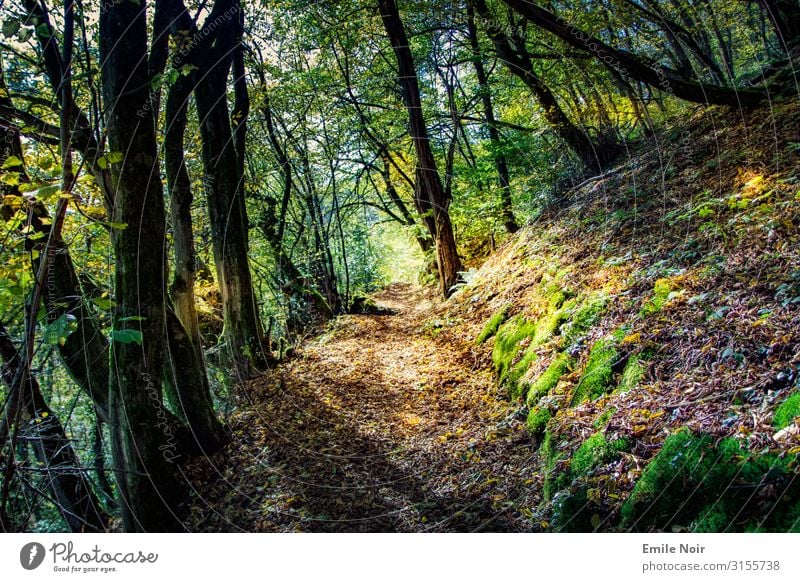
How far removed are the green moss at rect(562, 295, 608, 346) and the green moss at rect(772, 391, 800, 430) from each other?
204cm

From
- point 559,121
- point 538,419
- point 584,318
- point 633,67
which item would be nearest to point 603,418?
point 538,419

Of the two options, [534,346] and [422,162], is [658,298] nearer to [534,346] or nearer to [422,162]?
[534,346]

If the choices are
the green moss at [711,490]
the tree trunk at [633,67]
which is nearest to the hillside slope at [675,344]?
the green moss at [711,490]

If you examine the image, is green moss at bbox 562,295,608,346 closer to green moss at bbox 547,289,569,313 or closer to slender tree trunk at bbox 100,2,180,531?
green moss at bbox 547,289,569,313

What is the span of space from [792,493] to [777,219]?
2.74 metres

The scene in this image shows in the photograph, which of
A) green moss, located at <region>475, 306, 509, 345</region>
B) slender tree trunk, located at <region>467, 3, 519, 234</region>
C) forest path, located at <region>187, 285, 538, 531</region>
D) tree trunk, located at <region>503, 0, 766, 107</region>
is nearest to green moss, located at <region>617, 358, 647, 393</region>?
forest path, located at <region>187, 285, 538, 531</region>

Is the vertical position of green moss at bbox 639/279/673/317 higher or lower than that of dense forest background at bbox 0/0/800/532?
lower

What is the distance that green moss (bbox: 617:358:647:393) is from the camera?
336 cm

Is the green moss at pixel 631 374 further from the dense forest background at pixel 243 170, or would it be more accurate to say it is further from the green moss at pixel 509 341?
the green moss at pixel 509 341

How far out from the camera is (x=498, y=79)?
10148 mm

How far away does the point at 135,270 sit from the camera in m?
3.88

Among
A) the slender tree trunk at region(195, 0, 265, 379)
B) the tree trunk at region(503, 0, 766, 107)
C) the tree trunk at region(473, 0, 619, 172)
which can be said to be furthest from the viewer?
the tree trunk at region(473, 0, 619, 172)
